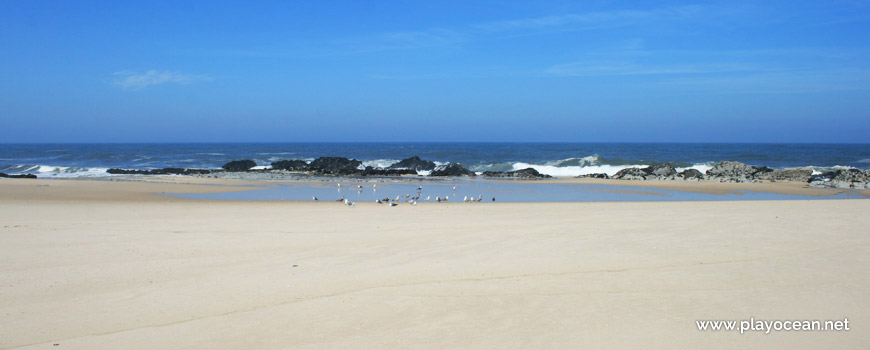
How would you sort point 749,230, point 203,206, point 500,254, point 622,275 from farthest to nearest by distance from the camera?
point 203,206
point 749,230
point 500,254
point 622,275

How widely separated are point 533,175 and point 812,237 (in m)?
23.1

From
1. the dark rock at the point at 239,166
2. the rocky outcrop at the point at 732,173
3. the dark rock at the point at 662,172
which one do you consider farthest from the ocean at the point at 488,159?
the rocky outcrop at the point at 732,173

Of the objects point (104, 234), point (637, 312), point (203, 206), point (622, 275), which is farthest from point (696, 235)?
point (203, 206)

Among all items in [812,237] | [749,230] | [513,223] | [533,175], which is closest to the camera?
[812,237]

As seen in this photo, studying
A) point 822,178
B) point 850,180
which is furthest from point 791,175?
point 850,180

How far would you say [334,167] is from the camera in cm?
3438

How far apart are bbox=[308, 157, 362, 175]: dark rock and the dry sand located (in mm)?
22179

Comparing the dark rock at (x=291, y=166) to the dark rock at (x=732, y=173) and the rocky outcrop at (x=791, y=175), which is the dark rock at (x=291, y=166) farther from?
the rocky outcrop at (x=791, y=175)

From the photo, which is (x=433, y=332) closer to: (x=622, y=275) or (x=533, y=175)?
(x=622, y=275)

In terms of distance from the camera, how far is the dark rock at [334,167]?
1266 inches

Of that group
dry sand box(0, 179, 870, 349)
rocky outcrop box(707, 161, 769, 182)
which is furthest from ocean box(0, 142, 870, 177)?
dry sand box(0, 179, 870, 349)

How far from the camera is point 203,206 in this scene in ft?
45.5

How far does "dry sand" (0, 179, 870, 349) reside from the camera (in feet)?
13.6

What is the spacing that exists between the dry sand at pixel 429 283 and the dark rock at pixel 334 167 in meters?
22.2
